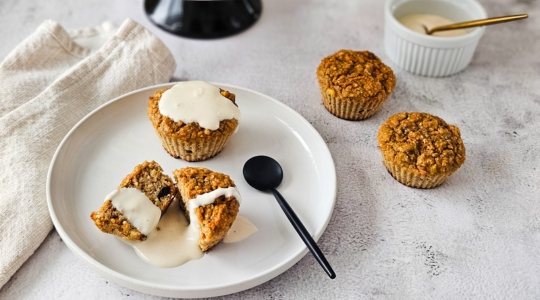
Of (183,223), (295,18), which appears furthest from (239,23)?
(183,223)

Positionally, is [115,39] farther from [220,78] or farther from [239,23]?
[239,23]

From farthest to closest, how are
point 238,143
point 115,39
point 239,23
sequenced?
point 239,23, point 115,39, point 238,143

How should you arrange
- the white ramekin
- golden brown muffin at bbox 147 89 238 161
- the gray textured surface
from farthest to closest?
the white ramekin, golden brown muffin at bbox 147 89 238 161, the gray textured surface

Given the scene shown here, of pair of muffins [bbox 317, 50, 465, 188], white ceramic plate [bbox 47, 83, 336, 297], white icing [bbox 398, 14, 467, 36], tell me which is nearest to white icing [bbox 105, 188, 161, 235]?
white ceramic plate [bbox 47, 83, 336, 297]

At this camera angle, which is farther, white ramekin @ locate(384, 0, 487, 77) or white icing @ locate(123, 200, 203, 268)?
white ramekin @ locate(384, 0, 487, 77)

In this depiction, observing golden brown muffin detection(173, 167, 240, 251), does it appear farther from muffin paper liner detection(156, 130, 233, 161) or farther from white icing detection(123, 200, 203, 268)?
muffin paper liner detection(156, 130, 233, 161)

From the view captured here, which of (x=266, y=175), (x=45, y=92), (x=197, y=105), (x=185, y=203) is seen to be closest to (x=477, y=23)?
(x=266, y=175)

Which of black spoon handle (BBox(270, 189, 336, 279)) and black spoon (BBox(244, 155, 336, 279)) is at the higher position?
black spoon handle (BBox(270, 189, 336, 279))
